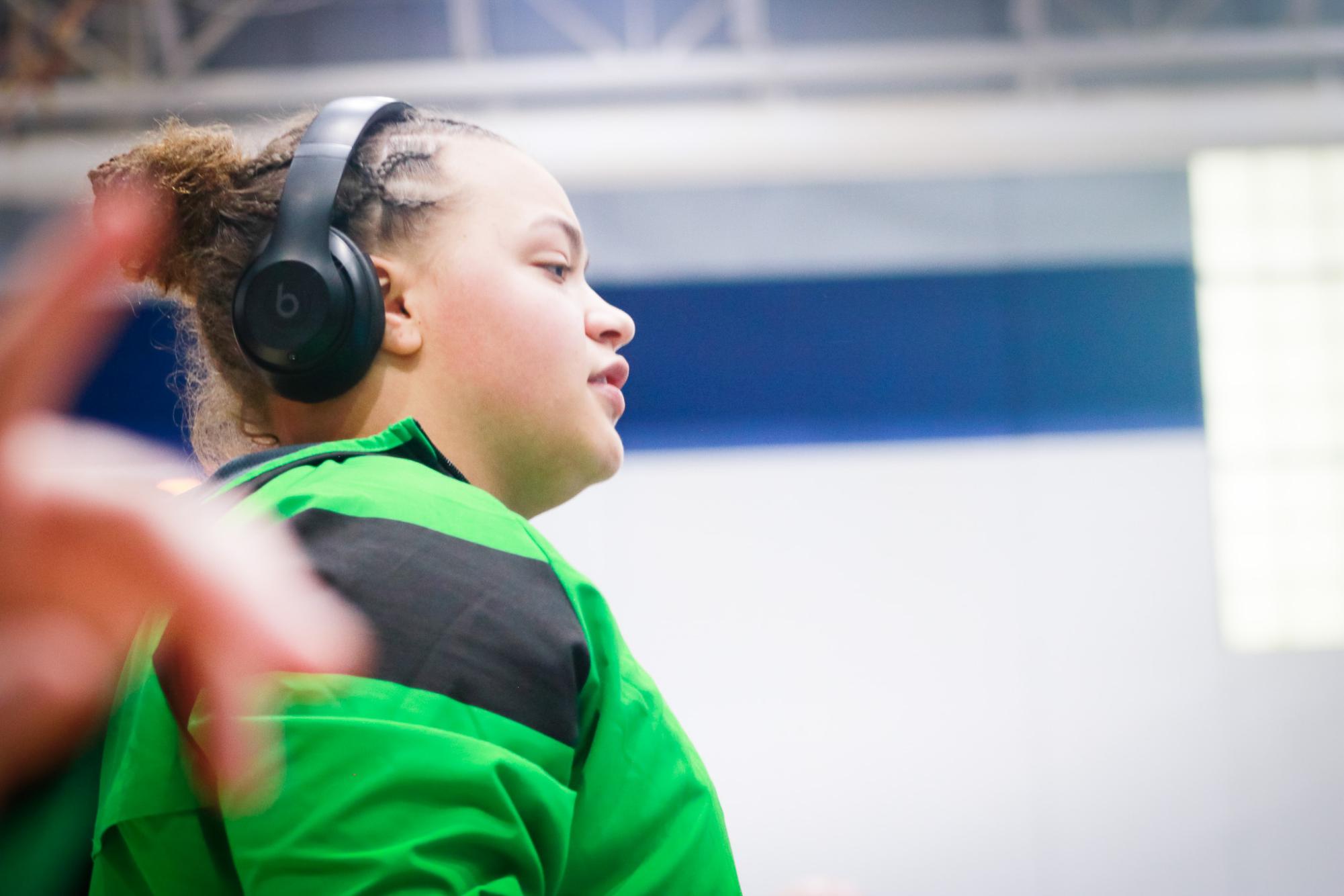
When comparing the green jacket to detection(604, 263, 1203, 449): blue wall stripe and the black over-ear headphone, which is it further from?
detection(604, 263, 1203, 449): blue wall stripe

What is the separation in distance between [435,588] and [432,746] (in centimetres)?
8

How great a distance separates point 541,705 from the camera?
533mm

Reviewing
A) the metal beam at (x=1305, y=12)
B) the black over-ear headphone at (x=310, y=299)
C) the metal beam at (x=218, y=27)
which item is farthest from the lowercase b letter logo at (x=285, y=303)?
the metal beam at (x=1305, y=12)

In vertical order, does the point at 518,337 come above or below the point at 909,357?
above

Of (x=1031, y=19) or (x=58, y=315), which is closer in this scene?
(x=58, y=315)

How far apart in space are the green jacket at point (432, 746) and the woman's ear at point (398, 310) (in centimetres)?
21

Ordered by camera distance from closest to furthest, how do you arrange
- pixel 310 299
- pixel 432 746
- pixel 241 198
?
pixel 432 746
pixel 310 299
pixel 241 198

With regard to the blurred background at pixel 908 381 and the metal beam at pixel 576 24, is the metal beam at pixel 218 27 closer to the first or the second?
the blurred background at pixel 908 381

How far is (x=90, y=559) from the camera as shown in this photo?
0.88ft

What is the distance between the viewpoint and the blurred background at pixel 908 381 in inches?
157

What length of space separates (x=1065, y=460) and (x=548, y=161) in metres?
2.27

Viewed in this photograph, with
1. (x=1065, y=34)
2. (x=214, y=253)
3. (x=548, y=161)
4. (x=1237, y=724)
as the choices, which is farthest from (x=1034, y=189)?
(x=214, y=253)

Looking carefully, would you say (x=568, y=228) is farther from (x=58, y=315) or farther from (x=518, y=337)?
(x=58, y=315)

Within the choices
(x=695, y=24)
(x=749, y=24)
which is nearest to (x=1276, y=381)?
(x=749, y=24)
